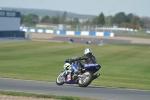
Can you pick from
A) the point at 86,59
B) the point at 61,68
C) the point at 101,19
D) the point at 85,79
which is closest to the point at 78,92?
the point at 85,79

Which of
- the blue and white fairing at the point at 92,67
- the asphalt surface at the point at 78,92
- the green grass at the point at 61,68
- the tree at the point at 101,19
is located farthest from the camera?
the tree at the point at 101,19

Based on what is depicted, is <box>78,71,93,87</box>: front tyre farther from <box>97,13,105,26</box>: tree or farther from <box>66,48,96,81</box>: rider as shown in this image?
<box>97,13,105,26</box>: tree

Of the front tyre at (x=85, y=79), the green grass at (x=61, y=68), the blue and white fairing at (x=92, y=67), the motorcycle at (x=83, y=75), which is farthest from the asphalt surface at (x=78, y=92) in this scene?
the green grass at (x=61, y=68)

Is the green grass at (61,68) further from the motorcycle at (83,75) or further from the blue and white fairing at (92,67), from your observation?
the blue and white fairing at (92,67)

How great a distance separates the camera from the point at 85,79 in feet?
62.5

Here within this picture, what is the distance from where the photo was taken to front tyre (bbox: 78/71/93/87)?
18.8 meters

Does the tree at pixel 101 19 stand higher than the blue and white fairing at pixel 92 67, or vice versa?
the blue and white fairing at pixel 92 67

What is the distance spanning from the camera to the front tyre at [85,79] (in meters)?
18.8

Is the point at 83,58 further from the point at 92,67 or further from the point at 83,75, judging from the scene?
the point at 83,75

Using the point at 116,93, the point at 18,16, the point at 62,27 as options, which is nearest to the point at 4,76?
the point at 116,93

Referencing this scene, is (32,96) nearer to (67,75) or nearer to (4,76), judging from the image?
(67,75)

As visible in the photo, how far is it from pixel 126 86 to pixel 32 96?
23.2ft

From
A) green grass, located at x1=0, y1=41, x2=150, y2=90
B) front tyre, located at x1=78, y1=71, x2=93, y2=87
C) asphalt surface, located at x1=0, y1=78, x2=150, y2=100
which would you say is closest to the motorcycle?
front tyre, located at x1=78, y1=71, x2=93, y2=87

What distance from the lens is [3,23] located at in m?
73.1
